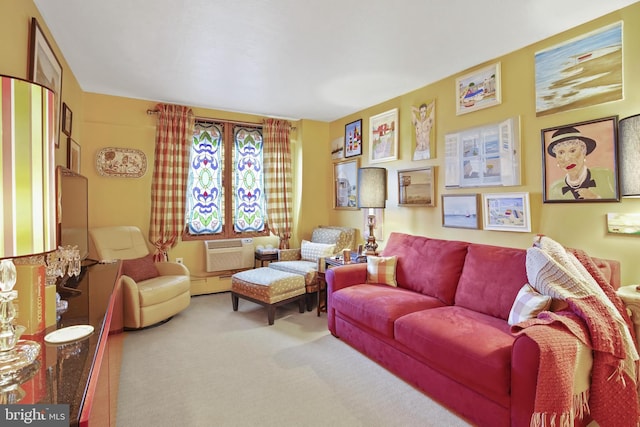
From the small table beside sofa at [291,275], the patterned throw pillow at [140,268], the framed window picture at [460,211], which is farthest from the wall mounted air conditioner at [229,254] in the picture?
the framed window picture at [460,211]

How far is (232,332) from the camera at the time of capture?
3.25 meters

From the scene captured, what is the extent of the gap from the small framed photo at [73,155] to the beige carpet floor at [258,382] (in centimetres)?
176

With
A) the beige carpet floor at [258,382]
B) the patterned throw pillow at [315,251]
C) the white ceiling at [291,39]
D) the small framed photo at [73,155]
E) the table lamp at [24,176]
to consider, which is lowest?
the beige carpet floor at [258,382]

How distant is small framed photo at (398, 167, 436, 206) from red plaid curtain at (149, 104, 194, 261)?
2.80 metres

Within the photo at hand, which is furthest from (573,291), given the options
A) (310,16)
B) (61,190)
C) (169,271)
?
(169,271)

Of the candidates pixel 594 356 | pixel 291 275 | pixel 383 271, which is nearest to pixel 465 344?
pixel 594 356

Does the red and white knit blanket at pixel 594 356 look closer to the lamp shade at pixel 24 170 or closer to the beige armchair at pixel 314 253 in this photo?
the lamp shade at pixel 24 170

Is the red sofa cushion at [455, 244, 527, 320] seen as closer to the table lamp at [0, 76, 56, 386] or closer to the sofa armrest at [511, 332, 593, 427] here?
the sofa armrest at [511, 332, 593, 427]

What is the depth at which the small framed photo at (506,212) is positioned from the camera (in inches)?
105

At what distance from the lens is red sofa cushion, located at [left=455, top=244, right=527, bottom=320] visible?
2.28m

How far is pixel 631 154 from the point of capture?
70.9 inches

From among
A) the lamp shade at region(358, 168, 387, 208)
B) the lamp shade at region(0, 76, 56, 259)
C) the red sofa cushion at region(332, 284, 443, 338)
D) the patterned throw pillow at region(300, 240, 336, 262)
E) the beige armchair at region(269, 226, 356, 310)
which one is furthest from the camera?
the patterned throw pillow at region(300, 240, 336, 262)

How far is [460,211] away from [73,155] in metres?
3.90

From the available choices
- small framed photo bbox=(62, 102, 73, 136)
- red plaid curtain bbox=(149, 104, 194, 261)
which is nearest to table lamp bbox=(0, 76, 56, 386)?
small framed photo bbox=(62, 102, 73, 136)
